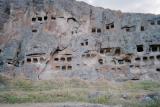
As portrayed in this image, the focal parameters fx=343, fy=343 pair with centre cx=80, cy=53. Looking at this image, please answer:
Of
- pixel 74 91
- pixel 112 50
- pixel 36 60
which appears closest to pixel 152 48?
pixel 112 50

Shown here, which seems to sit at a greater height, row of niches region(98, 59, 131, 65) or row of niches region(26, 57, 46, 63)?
row of niches region(26, 57, 46, 63)

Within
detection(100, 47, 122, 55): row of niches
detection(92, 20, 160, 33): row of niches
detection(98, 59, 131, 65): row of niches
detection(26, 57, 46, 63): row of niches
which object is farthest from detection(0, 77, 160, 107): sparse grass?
detection(92, 20, 160, 33): row of niches

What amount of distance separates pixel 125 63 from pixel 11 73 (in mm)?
14305

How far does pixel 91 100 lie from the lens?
31125 mm

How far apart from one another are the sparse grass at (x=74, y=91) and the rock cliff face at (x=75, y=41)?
7.59ft

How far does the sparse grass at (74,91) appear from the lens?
31141 mm

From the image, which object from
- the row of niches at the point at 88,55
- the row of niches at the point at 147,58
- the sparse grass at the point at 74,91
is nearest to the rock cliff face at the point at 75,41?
the row of niches at the point at 147,58

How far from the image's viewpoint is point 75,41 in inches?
1766

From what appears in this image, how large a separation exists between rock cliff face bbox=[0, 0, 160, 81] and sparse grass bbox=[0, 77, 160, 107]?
231 centimetres

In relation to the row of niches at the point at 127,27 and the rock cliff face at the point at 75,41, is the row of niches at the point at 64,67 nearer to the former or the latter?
the rock cliff face at the point at 75,41

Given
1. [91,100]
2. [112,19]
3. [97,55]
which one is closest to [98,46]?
[97,55]

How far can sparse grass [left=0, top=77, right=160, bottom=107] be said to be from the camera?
3114cm

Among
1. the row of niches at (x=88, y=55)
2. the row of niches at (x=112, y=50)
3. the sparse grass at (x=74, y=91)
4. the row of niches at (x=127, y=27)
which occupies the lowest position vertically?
the sparse grass at (x=74, y=91)

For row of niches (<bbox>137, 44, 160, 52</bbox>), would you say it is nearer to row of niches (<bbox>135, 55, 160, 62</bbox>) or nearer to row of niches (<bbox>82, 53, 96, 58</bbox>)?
row of niches (<bbox>135, 55, 160, 62</bbox>)
